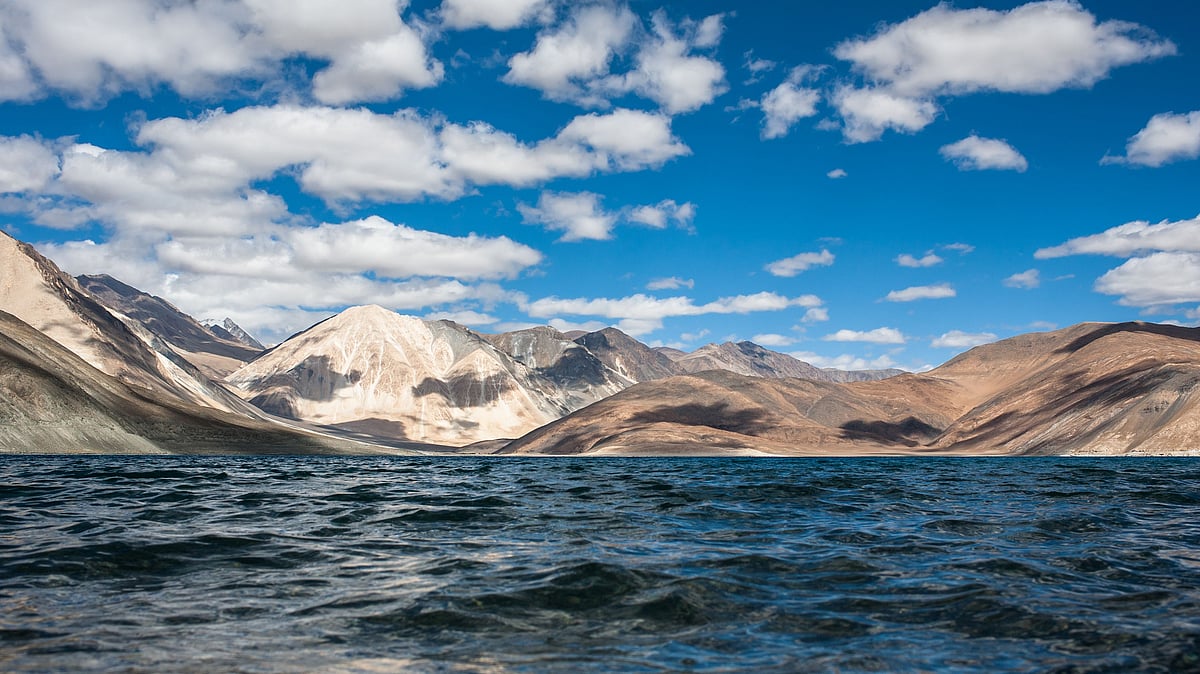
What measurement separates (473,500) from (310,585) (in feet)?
67.6

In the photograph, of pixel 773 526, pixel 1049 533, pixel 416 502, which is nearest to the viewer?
pixel 1049 533

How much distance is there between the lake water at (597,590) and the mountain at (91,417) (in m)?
98.5

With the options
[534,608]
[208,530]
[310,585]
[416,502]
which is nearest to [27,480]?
[416,502]

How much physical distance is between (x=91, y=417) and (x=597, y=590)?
12936cm

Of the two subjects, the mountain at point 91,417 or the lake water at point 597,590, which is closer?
the lake water at point 597,590

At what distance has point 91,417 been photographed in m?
125

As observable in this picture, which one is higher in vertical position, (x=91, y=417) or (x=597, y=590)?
(x=91, y=417)

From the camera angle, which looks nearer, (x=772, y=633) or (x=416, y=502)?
(x=772, y=633)

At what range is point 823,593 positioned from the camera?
16.0 metres

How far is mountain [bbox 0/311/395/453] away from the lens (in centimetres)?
11469

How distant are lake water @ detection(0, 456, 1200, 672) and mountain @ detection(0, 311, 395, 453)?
98.5 m

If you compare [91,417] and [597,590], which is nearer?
[597,590]

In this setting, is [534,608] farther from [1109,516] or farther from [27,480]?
[27,480]

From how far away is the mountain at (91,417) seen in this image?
376 feet
